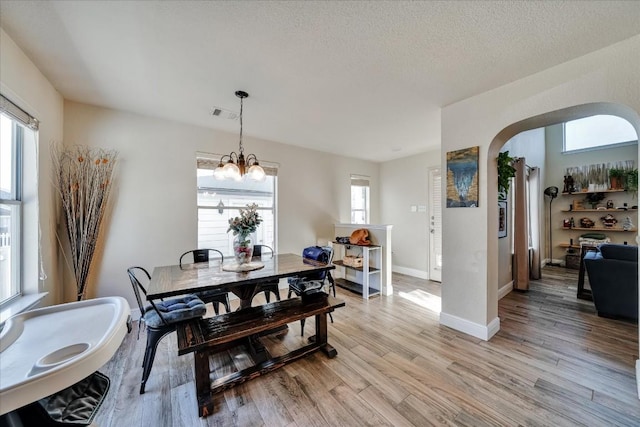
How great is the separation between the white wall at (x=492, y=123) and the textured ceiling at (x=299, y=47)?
0.12 meters

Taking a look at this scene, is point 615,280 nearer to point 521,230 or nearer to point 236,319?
point 521,230

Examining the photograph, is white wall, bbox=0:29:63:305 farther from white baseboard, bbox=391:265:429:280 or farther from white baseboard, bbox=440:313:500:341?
white baseboard, bbox=391:265:429:280

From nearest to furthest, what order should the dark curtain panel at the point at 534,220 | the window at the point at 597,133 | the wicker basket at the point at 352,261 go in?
the wicker basket at the point at 352,261 → the dark curtain panel at the point at 534,220 → the window at the point at 597,133

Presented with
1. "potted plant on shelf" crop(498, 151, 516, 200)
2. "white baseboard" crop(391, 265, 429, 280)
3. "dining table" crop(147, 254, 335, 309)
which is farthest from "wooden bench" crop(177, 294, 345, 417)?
"white baseboard" crop(391, 265, 429, 280)

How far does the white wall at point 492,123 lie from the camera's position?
69.5 inches

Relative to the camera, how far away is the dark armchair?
2.65m

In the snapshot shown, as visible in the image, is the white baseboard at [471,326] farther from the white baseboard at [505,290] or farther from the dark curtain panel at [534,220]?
the dark curtain panel at [534,220]

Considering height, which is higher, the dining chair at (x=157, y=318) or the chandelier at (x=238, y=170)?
the chandelier at (x=238, y=170)

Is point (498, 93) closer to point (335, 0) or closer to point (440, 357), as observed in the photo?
point (335, 0)

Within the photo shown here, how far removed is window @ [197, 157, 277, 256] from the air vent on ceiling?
771 millimetres

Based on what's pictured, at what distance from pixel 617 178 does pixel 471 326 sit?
5.47 m

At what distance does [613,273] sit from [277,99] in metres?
4.25

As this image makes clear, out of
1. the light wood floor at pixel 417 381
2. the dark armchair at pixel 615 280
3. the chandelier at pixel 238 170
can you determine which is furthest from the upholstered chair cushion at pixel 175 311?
the dark armchair at pixel 615 280

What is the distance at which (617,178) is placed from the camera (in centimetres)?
495
